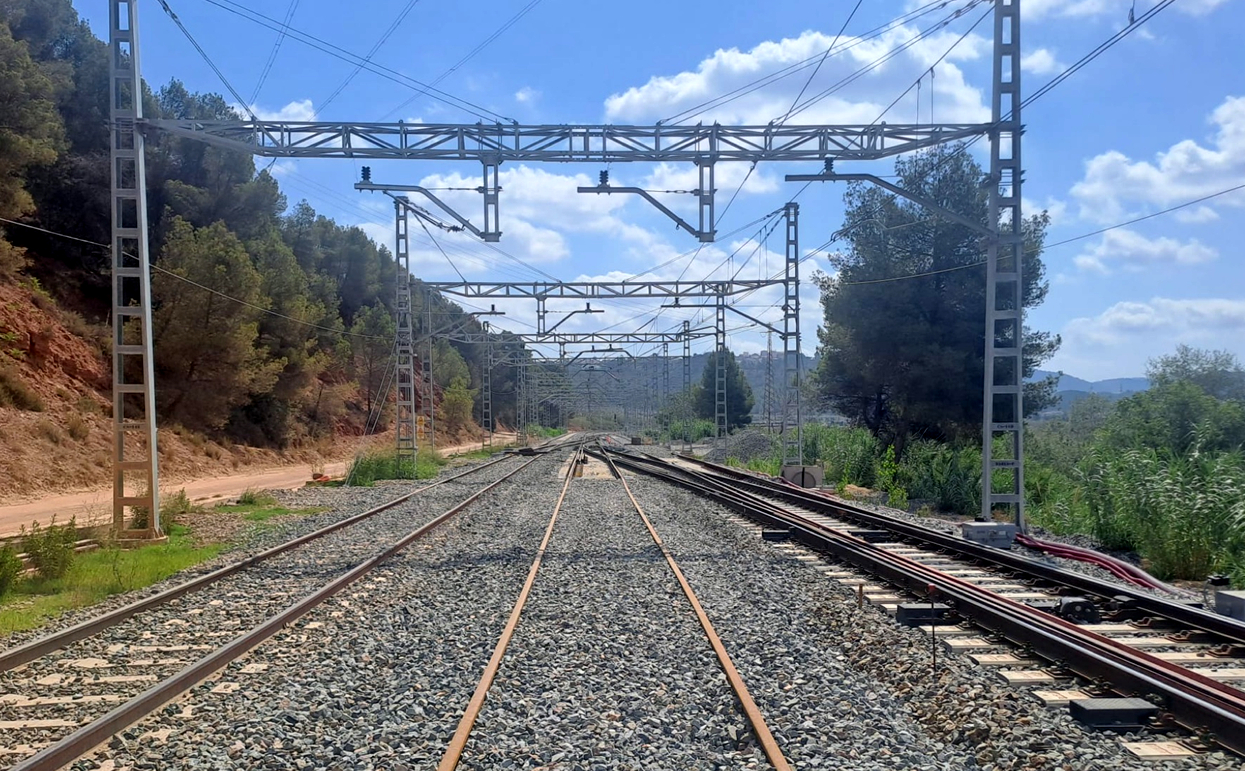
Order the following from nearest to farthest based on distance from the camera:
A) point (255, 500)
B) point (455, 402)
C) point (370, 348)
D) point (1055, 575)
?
point (1055, 575)
point (255, 500)
point (370, 348)
point (455, 402)

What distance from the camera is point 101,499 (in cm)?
2450

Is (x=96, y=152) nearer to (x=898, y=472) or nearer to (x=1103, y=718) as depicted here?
(x=898, y=472)

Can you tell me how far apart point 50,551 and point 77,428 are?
19640 millimetres

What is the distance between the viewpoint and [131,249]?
39.7 meters

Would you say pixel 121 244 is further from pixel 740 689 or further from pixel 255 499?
pixel 740 689

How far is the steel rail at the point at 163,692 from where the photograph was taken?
5.29 metres

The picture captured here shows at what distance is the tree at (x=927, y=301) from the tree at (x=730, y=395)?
4216cm

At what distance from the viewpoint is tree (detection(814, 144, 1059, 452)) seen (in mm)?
34531

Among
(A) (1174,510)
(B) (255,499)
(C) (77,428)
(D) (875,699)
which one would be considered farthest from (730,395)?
(D) (875,699)

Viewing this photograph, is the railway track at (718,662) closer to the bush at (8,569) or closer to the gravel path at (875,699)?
the gravel path at (875,699)

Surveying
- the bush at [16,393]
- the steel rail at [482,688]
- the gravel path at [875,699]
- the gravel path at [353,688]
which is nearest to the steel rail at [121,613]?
the gravel path at [353,688]

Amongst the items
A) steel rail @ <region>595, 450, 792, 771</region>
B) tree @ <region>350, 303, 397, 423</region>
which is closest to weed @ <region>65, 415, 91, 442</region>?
steel rail @ <region>595, 450, 792, 771</region>

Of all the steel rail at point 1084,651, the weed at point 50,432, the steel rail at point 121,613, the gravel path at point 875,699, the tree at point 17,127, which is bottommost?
the steel rail at point 121,613

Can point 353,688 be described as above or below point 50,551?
below
